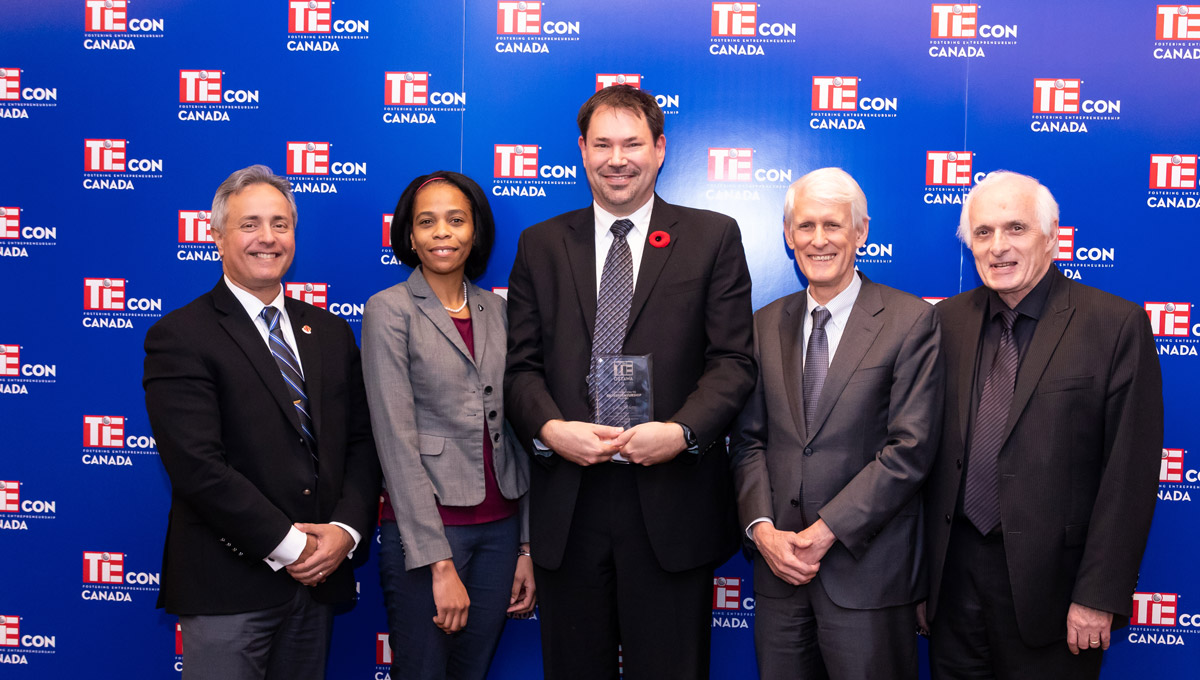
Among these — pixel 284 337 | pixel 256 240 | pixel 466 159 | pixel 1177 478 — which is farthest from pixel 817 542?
pixel 466 159

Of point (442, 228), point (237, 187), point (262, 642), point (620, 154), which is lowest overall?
point (262, 642)

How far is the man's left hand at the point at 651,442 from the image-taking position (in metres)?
A: 2.22

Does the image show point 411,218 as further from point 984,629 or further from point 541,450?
point 984,629

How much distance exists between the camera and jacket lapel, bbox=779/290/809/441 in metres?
2.41

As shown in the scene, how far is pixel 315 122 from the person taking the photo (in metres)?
3.51

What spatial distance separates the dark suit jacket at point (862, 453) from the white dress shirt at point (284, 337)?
1.38 meters

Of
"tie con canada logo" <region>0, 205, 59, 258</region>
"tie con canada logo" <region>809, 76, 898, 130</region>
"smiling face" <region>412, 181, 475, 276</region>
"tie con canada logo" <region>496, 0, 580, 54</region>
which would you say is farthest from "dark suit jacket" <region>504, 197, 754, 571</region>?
"tie con canada logo" <region>0, 205, 59, 258</region>

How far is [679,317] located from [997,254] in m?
1.05

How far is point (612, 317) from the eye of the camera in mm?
2393

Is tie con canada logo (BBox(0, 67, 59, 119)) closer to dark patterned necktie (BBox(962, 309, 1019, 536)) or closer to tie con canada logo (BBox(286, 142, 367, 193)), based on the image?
tie con canada logo (BBox(286, 142, 367, 193))

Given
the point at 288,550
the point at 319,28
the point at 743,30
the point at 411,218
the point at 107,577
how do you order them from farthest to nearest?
the point at 107,577 → the point at 319,28 → the point at 743,30 → the point at 411,218 → the point at 288,550

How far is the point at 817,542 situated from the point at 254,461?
1724 mm

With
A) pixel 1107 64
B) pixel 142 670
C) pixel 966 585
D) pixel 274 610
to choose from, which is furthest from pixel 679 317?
pixel 142 670

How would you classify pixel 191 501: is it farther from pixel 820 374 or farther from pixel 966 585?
pixel 966 585
